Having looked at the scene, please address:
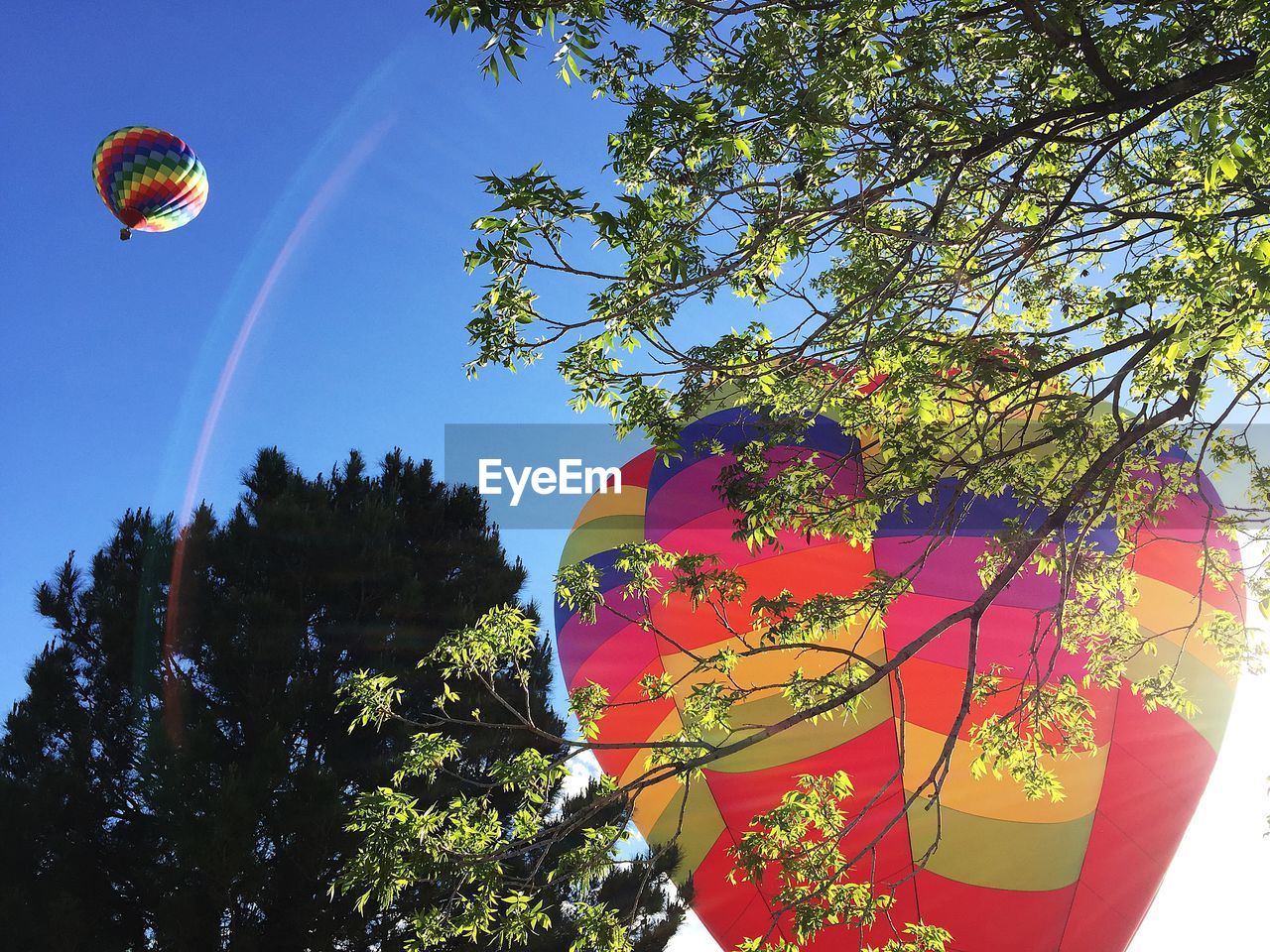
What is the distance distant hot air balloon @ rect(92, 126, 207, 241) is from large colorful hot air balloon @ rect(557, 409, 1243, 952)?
1074 cm

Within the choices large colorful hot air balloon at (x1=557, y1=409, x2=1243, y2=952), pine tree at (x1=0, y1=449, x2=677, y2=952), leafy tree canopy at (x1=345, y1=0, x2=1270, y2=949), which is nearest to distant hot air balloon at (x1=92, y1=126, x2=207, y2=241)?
pine tree at (x1=0, y1=449, x2=677, y2=952)

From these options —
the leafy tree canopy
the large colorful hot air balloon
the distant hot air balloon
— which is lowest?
the large colorful hot air balloon

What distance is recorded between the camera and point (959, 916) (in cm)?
885

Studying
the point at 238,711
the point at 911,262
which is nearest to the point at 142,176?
the point at 238,711

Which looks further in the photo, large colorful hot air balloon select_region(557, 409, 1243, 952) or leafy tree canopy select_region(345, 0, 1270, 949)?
large colorful hot air balloon select_region(557, 409, 1243, 952)

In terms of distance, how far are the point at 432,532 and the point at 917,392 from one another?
301 inches

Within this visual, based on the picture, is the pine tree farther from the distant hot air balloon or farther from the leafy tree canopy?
the distant hot air balloon

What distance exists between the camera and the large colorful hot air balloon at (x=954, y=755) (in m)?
8.80

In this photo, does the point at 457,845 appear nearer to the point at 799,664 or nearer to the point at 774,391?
the point at 774,391

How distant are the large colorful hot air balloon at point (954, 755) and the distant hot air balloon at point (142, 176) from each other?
1074 cm

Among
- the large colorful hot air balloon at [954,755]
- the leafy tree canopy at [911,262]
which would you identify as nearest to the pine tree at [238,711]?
the large colorful hot air balloon at [954,755]

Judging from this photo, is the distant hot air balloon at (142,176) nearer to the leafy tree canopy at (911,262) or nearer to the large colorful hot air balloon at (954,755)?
the large colorful hot air balloon at (954,755)

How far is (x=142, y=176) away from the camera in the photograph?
15492 mm

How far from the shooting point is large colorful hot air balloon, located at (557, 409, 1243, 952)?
346 inches
